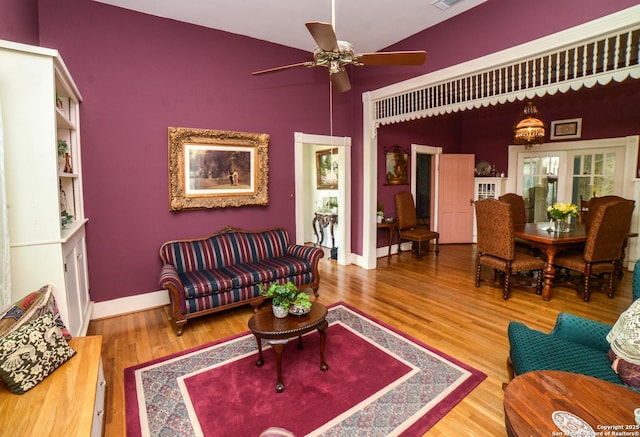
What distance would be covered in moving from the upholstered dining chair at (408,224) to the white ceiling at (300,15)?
281 centimetres

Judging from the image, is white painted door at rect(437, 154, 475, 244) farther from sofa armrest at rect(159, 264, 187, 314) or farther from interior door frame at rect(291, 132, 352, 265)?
sofa armrest at rect(159, 264, 187, 314)

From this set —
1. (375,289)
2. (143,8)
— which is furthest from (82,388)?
(143,8)

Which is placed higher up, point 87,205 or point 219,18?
point 219,18

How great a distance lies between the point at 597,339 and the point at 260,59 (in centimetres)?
454

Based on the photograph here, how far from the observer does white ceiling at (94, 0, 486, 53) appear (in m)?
3.46

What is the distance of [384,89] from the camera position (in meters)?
4.70

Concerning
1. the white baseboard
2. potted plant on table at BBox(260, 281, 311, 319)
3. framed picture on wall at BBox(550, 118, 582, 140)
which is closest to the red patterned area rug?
potted plant on table at BBox(260, 281, 311, 319)

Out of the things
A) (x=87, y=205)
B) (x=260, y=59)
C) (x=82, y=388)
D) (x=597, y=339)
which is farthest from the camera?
(x=260, y=59)

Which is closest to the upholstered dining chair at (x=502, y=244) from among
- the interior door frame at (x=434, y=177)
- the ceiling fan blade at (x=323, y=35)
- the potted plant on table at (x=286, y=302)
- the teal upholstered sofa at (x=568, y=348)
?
the teal upholstered sofa at (x=568, y=348)

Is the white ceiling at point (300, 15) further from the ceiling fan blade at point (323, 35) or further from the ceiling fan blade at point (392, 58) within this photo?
the ceiling fan blade at point (323, 35)

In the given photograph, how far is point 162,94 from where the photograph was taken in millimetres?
3750

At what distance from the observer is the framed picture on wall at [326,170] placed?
21.4 feet

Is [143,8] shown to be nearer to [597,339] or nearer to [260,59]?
[260,59]

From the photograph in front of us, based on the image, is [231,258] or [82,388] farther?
[231,258]
